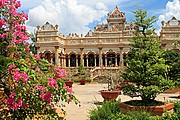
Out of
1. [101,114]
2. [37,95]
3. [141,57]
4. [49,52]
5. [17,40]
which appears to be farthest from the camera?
[49,52]

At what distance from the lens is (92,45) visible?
30422 mm

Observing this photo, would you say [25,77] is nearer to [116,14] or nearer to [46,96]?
[46,96]

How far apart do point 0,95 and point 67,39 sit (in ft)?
89.9

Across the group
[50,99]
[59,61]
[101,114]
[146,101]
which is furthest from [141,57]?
[59,61]

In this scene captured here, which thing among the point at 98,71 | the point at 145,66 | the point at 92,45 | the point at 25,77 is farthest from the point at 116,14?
the point at 25,77

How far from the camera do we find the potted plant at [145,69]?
6.71 m

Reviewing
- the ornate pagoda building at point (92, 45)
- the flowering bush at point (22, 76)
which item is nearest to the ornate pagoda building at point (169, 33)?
the ornate pagoda building at point (92, 45)

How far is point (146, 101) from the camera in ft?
23.0

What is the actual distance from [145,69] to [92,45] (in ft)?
77.6

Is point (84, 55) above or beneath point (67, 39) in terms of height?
beneath

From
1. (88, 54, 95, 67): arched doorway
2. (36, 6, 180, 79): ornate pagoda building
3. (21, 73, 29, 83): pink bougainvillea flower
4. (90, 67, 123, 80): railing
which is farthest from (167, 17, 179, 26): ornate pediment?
(21, 73, 29, 83): pink bougainvillea flower

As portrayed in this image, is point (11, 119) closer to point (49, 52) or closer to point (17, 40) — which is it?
point (17, 40)

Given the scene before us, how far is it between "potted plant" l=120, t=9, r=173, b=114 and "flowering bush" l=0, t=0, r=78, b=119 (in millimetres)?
3149

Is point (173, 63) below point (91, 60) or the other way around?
below
